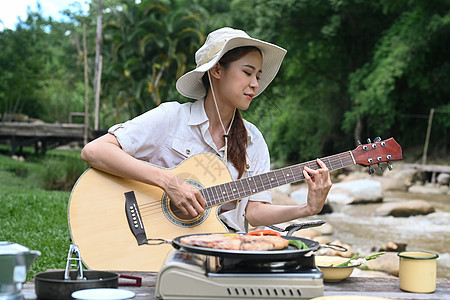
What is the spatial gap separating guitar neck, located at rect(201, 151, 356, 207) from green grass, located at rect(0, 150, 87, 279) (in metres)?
2.42

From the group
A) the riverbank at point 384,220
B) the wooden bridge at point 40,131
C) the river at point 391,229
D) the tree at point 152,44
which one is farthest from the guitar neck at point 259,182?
the tree at point 152,44

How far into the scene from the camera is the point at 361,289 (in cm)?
177

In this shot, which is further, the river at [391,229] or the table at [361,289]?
the river at [391,229]

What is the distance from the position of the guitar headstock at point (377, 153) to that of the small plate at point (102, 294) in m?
1.39

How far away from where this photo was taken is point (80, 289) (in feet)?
4.90

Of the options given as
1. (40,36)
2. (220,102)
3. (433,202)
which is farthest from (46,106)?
(220,102)

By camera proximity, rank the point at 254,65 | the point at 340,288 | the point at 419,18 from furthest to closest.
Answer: the point at 419,18
the point at 254,65
the point at 340,288

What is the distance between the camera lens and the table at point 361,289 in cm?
166

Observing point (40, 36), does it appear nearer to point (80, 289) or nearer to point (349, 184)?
point (349, 184)

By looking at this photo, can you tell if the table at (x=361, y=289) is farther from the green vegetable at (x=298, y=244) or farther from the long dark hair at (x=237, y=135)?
the long dark hair at (x=237, y=135)

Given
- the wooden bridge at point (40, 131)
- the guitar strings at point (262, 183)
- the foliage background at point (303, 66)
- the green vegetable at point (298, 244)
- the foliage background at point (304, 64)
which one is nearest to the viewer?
the green vegetable at point (298, 244)

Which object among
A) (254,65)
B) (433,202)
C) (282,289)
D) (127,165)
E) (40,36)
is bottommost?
(433,202)

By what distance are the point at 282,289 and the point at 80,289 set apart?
538 mm

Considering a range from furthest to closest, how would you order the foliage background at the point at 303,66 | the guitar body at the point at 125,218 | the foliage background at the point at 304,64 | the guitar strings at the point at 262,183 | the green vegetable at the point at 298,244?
the foliage background at the point at 304,64
the foliage background at the point at 303,66
the guitar strings at the point at 262,183
the guitar body at the point at 125,218
the green vegetable at the point at 298,244
